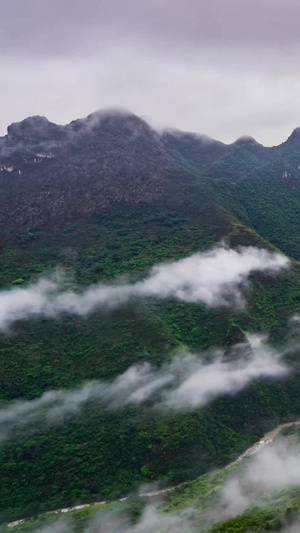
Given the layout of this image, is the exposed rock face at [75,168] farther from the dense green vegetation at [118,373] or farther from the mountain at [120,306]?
the dense green vegetation at [118,373]

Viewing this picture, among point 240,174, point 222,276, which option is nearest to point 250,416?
point 222,276

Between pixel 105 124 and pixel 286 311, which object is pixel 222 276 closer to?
pixel 286 311

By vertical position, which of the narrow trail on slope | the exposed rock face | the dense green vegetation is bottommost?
the narrow trail on slope

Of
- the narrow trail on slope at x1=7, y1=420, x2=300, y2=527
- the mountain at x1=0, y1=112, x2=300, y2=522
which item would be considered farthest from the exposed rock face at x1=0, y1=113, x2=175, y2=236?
the narrow trail on slope at x1=7, y1=420, x2=300, y2=527

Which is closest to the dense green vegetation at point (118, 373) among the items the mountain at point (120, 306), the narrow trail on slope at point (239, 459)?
the mountain at point (120, 306)

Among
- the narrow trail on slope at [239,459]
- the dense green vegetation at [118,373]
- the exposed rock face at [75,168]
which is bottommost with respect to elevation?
the narrow trail on slope at [239,459]

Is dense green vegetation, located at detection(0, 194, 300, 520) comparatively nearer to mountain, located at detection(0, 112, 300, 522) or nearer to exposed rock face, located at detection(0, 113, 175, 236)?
mountain, located at detection(0, 112, 300, 522)
